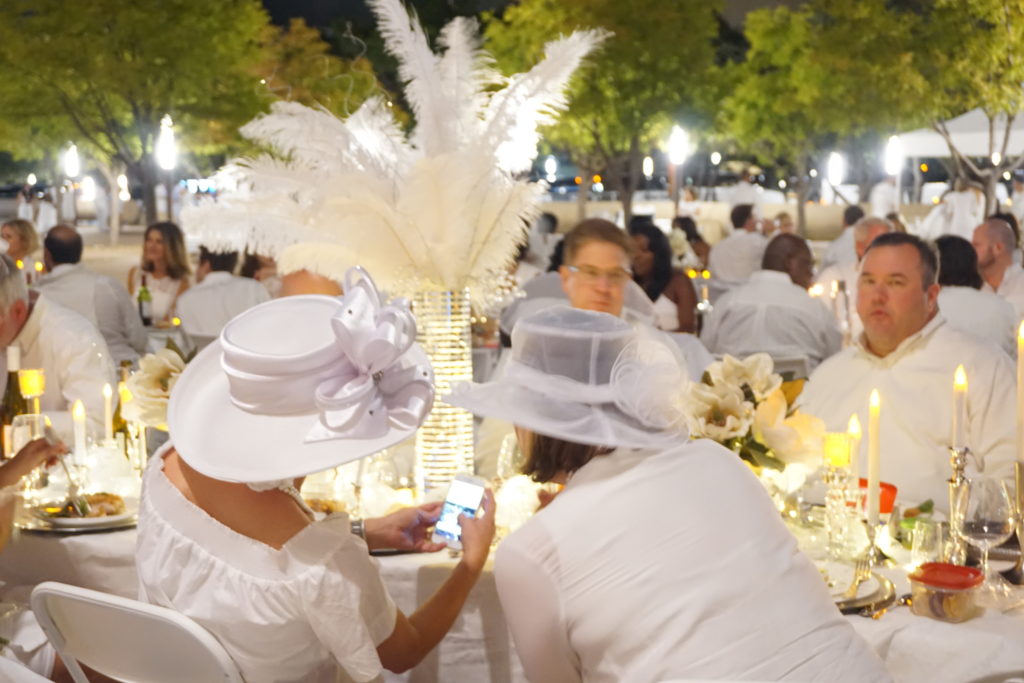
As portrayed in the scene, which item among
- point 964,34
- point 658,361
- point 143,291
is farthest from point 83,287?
point 964,34

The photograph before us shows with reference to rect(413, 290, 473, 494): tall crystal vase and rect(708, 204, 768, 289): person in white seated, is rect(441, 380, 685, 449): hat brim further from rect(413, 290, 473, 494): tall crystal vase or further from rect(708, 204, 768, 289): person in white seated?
rect(708, 204, 768, 289): person in white seated

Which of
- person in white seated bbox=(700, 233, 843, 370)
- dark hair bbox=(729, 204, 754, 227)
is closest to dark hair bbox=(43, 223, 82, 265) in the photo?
person in white seated bbox=(700, 233, 843, 370)

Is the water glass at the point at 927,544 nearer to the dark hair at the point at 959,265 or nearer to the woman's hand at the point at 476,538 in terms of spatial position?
the woman's hand at the point at 476,538

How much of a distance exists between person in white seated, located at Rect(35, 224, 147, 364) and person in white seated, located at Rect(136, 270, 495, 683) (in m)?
5.42

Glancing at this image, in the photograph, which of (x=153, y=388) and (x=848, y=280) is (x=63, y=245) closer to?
(x=153, y=388)

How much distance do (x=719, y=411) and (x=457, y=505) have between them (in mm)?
797

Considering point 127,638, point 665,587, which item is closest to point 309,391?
point 127,638

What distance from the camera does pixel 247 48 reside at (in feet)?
98.2

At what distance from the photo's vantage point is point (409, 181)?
140 inches

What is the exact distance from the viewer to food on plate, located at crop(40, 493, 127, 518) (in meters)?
3.72

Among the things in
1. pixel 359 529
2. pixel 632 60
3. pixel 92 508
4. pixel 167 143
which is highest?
pixel 632 60

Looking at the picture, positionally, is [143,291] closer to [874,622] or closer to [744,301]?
[744,301]

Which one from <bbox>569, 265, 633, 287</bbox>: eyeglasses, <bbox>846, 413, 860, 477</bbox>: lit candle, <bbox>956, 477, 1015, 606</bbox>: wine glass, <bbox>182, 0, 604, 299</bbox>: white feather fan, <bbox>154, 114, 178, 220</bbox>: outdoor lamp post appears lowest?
<bbox>956, 477, 1015, 606</bbox>: wine glass

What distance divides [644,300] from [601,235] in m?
0.54
